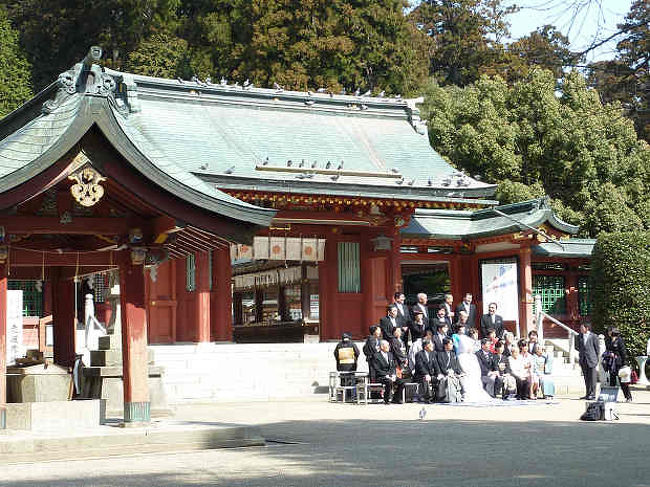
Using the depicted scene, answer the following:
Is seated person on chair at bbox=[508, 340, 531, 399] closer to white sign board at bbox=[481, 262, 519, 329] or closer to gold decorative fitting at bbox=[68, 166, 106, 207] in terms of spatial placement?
white sign board at bbox=[481, 262, 519, 329]

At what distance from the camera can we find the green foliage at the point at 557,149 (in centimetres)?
3600

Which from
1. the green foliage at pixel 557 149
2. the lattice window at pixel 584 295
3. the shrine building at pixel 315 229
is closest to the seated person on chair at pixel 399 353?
the shrine building at pixel 315 229

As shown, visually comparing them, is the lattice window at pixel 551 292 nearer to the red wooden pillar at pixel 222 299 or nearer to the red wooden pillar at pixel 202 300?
the red wooden pillar at pixel 222 299

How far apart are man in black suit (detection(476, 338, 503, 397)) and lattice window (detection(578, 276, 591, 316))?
38.9 feet

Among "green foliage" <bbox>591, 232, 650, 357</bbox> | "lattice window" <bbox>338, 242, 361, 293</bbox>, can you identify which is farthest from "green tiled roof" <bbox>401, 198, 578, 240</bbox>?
"green foliage" <bbox>591, 232, 650, 357</bbox>

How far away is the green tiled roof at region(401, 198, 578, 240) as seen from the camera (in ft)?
89.2

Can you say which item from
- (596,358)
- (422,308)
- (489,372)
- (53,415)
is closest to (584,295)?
(596,358)

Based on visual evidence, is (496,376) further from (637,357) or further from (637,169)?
(637,169)

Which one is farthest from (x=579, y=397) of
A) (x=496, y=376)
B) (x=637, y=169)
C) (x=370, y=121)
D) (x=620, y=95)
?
(x=620, y=95)

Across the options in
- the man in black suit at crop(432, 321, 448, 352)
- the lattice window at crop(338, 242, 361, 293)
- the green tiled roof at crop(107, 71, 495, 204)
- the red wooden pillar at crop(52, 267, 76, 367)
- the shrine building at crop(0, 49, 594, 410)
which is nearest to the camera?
the red wooden pillar at crop(52, 267, 76, 367)

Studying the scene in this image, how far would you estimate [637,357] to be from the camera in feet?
84.0

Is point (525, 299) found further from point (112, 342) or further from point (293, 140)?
point (112, 342)

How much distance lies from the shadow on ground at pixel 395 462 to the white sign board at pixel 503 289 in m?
12.8

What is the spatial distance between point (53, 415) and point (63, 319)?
357 cm
